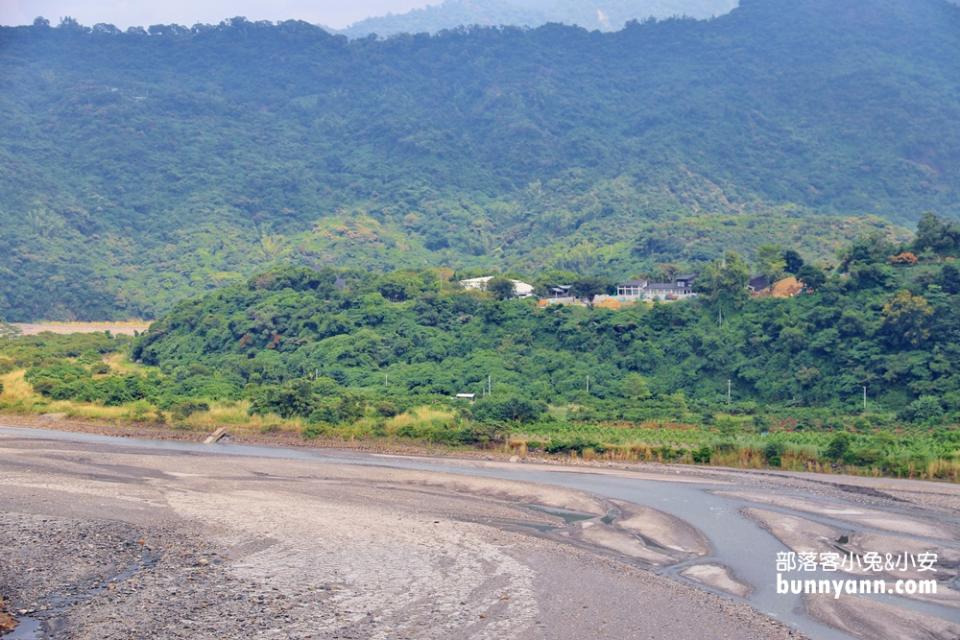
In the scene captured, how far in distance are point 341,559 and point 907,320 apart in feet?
115

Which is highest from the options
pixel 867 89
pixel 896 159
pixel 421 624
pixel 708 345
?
pixel 867 89

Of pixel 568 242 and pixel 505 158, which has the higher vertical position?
pixel 505 158

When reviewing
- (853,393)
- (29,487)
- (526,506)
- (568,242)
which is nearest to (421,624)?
(526,506)

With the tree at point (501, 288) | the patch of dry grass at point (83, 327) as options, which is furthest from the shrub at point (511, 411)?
the patch of dry grass at point (83, 327)

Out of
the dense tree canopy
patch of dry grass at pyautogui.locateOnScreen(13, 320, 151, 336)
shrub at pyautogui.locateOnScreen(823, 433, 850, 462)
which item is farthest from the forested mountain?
shrub at pyautogui.locateOnScreen(823, 433, 850, 462)

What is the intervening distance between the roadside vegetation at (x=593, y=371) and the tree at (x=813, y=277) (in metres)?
0.13

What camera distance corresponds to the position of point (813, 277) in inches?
2327

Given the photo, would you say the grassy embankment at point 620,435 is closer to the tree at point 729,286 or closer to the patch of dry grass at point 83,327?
the tree at point 729,286

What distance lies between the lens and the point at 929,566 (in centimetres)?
2516

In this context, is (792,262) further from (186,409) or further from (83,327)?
(83,327)

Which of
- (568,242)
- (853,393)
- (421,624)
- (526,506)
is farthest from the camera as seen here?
(568,242)

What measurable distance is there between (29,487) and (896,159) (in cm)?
15226

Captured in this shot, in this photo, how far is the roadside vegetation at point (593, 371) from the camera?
44.2 meters

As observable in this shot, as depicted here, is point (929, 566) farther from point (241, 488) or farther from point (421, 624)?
point (241, 488)
